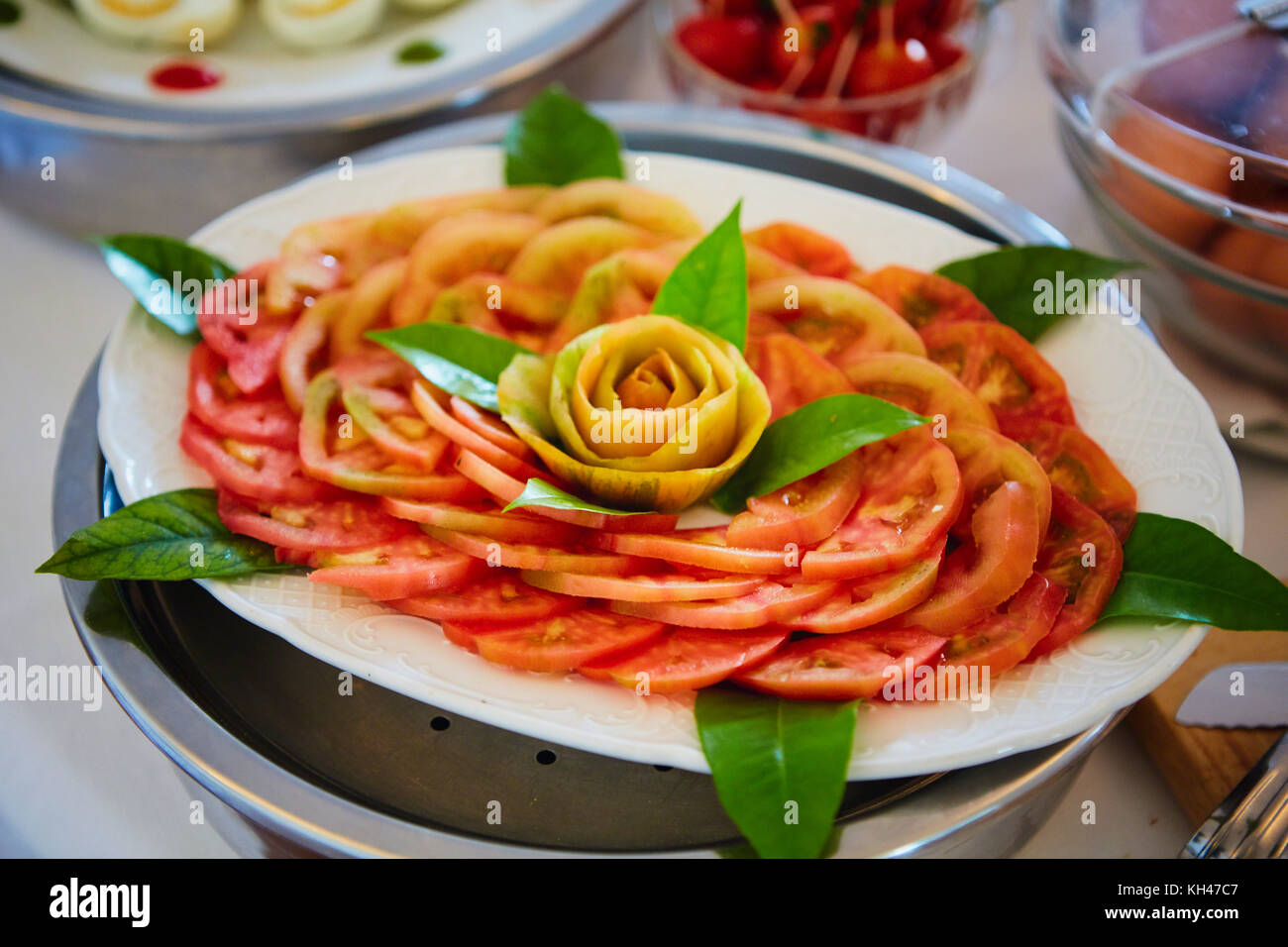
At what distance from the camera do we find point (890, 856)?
883 mm

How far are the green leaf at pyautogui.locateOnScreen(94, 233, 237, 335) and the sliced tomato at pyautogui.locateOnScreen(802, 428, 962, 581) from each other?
29.1 inches

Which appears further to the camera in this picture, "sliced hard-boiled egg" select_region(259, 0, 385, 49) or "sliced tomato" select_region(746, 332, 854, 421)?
"sliced hard-boiled egg" select_region(259, 0, 385, 49)

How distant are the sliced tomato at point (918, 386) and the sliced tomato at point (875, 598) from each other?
16 centimetres

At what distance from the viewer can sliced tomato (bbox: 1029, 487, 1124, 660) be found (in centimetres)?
95

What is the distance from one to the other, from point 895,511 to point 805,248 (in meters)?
0.40

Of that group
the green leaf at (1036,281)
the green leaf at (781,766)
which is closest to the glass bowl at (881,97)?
the green leaf at (1036,281)

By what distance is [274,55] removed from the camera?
1.84 m

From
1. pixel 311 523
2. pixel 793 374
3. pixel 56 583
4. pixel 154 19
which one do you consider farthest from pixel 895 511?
pixel 154 19

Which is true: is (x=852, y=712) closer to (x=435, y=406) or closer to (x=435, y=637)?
(x=435, y=637)

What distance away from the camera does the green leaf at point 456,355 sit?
3.54 ft

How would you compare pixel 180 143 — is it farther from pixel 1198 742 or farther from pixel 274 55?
pixel 1198 742

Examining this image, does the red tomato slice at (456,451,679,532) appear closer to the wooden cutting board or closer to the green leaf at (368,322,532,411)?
the green leaf at (368,322,532,411)

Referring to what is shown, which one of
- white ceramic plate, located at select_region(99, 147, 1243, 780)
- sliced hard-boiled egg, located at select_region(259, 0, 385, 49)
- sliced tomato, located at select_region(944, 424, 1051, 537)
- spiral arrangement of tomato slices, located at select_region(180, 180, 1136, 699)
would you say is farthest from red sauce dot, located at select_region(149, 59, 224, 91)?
sliced tomato, located at select_region(944, 424, 1051, 537)
